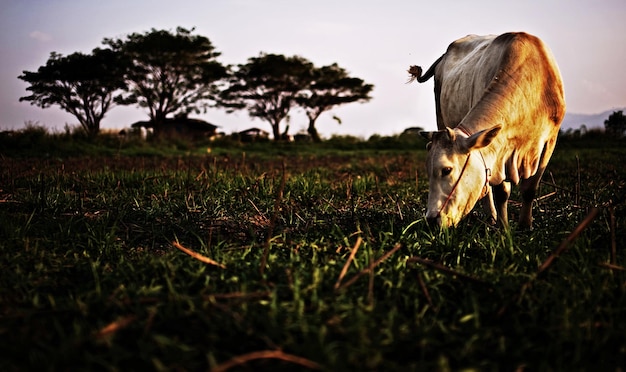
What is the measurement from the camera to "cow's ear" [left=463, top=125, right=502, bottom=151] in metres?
3.04

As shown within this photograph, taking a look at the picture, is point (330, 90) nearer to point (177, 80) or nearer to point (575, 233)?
point (177, 80)

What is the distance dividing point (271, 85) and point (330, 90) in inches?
222

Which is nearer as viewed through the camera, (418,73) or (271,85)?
(418,73)

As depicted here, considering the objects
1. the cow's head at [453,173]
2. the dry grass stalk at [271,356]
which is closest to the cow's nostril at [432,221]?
the cow's head at [453,173]

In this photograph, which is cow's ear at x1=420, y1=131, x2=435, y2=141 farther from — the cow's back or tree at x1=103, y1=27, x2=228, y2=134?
tree at x1=103, y1=27, x2=228, y2=134

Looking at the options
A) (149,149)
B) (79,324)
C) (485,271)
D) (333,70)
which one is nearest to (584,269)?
(485,271)

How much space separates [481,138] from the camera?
10.0ft

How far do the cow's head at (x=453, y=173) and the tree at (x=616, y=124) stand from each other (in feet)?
76.5

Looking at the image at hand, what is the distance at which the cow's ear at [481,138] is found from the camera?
3045 mm

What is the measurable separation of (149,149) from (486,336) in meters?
15.7

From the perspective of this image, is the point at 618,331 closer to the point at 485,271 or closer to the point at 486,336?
the point at 486,336

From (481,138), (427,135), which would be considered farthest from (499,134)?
(427,135)

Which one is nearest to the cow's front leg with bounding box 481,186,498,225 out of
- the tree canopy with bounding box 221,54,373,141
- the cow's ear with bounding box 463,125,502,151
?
the cow's ear with bounding box 463,125,502,151

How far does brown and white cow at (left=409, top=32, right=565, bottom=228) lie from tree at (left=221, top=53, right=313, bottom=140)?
106 feet
